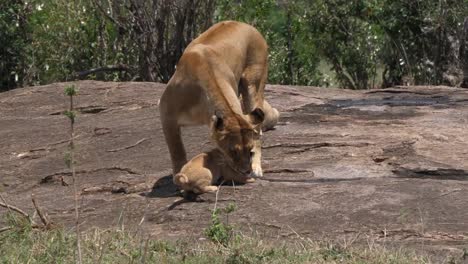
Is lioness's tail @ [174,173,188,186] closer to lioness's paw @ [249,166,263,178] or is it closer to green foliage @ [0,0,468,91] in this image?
lioness's paw @ [249,166,263,178]

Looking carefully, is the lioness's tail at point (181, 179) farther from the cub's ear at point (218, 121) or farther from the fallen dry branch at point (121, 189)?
the fallen dry branch at point (121, 189)

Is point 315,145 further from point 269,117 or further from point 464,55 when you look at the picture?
point 464,55

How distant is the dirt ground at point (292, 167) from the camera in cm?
751

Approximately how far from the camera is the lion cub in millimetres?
8062

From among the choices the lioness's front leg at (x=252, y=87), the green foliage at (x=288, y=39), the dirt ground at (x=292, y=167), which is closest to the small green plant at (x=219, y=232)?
the dirt ground at (x=292, y=167)

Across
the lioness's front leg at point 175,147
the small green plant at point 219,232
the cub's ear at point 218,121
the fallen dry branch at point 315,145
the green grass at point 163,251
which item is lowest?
the green grass at point 163,251

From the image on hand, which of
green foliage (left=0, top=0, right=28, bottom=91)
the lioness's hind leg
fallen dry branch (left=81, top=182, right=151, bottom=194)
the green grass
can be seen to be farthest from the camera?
green foliage (left=0, top=0, right=28, bottom=91)

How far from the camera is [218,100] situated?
26.8ft

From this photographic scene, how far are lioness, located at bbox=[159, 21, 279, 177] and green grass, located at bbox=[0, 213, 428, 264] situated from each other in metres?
1.04

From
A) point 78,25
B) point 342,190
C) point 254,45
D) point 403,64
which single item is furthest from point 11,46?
point 342,190

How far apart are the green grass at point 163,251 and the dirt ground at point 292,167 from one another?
32cm

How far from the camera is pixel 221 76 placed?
8516 mm

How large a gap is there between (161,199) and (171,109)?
71cm

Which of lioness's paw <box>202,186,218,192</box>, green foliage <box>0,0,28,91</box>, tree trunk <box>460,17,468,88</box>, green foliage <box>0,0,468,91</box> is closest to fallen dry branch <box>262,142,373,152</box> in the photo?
lioness's paw <box>202,186,218,192</box>
